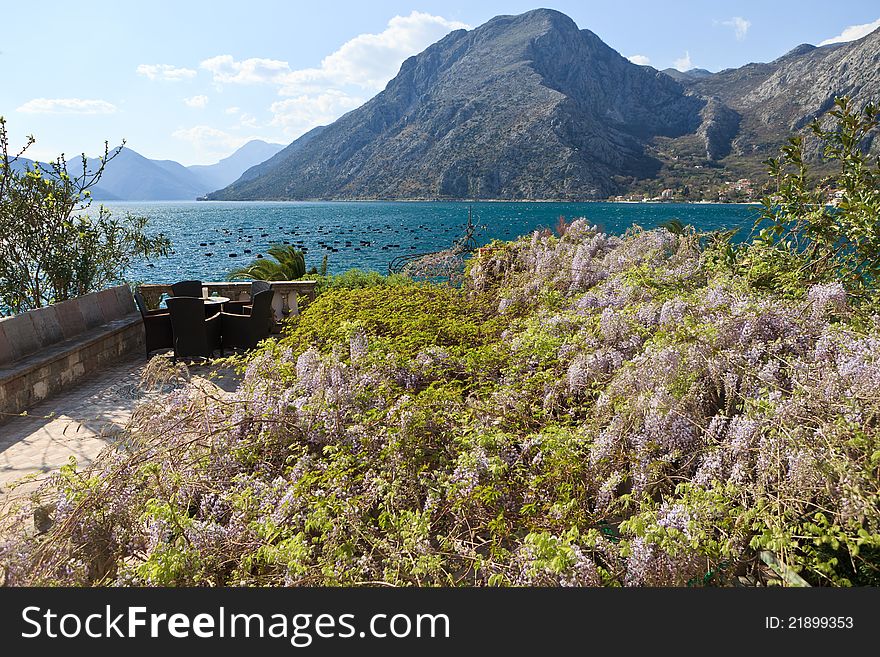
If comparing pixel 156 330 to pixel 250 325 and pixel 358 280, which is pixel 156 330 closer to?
pixel 250 325

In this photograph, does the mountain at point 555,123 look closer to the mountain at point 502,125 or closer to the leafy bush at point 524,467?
the mountain at point 502,125

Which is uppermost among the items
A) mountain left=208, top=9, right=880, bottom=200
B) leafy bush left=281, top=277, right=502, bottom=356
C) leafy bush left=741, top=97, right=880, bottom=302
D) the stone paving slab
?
mountain left=208, top=9, right=880, bottom=200

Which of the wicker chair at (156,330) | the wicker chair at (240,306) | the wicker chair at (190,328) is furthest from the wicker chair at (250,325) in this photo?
the wicker chair at (156,330)

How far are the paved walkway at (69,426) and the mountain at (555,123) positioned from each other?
69.7 metres

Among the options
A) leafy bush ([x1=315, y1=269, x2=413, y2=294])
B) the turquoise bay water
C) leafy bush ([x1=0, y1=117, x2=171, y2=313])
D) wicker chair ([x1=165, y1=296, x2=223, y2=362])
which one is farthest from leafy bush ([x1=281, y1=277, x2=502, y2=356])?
the turquoise bay water

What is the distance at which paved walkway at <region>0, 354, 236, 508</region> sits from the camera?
3.95 metres

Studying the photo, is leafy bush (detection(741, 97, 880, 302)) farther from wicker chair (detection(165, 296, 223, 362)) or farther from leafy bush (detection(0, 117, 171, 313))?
leafy bush (detection(0, 117, 171, 313))

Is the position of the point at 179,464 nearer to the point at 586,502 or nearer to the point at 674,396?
the point at 586,502

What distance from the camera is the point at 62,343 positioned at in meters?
5.82

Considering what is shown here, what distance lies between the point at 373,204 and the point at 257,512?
11742 cm

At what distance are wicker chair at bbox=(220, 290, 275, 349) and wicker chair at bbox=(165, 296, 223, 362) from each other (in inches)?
8.6

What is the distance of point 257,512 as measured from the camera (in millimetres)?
2260

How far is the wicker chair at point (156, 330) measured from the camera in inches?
252

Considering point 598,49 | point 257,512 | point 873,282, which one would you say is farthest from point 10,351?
point 598,49
